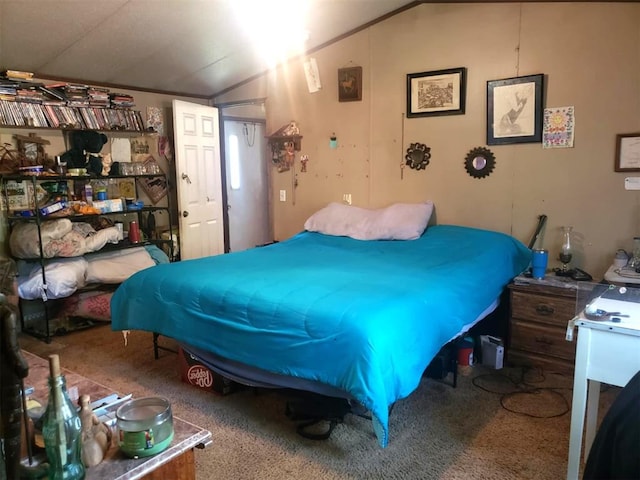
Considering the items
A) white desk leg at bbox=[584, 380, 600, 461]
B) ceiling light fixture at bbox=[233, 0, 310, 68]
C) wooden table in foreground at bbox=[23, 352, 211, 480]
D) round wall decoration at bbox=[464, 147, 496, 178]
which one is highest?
ceiling light fixture at bbox=[233, 0, 310, 68]

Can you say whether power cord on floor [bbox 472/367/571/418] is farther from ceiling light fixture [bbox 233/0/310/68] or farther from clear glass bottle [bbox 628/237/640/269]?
ceiling light fixture [bbox 233/0/310/68]

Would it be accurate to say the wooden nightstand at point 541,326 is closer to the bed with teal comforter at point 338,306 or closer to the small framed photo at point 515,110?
the bed with teal comforter at point 338,306

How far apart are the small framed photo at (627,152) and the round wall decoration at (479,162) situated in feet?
2.69

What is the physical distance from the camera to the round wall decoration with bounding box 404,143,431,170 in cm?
392

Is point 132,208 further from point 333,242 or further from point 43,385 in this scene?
point 43,385

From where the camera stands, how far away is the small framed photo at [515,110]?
11.0 ft

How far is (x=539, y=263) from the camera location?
310 centimetres

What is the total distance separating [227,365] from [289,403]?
40 centimetres

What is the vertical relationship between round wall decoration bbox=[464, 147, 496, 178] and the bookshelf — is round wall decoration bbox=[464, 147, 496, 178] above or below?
below

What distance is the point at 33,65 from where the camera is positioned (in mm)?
3619

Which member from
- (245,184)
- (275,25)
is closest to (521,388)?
(275,25)

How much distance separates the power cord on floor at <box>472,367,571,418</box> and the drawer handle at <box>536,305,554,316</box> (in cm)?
38

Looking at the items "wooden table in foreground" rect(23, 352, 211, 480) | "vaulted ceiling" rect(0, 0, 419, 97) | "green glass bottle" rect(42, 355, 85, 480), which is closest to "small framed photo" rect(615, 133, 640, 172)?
"vaulted ceiling" rect(0, 0, 419, 97)

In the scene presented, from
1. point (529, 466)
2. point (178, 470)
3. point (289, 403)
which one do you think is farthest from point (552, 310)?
point (178, 470)
